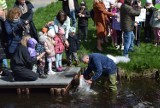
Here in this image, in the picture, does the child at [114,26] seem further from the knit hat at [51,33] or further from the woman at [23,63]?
the woman at [23,63]

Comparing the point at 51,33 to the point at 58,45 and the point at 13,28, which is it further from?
the point at 13,28

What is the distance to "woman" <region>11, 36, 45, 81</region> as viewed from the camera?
37.4 feet

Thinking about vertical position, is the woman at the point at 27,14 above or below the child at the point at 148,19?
above

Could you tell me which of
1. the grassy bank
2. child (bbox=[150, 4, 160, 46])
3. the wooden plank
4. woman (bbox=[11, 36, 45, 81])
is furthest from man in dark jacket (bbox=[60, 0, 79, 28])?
woman (bbox=[11, 36, 45, 81])

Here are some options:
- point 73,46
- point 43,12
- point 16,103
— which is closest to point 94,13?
point 73,46

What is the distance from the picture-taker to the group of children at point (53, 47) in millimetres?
11955

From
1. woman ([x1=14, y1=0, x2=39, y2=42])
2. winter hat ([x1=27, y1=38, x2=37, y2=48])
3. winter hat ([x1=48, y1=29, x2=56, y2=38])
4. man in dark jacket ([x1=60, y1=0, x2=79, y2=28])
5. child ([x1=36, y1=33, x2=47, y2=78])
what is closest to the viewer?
winter hat ([x1=27, y1=38, x2=37, y2=48])

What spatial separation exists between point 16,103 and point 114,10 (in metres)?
5.21

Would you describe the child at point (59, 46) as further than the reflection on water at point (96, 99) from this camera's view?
Yes

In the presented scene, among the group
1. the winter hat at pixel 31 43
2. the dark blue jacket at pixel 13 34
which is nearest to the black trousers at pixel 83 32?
the dark blue jacket at pixel 13 34

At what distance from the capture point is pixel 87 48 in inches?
570

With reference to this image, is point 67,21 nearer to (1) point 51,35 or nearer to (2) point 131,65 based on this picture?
(1) point 51,35

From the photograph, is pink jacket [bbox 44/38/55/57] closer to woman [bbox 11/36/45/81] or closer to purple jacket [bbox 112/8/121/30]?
woman [bbox 11/36/45/81]

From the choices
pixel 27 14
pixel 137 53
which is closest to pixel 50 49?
pixel 27 14
